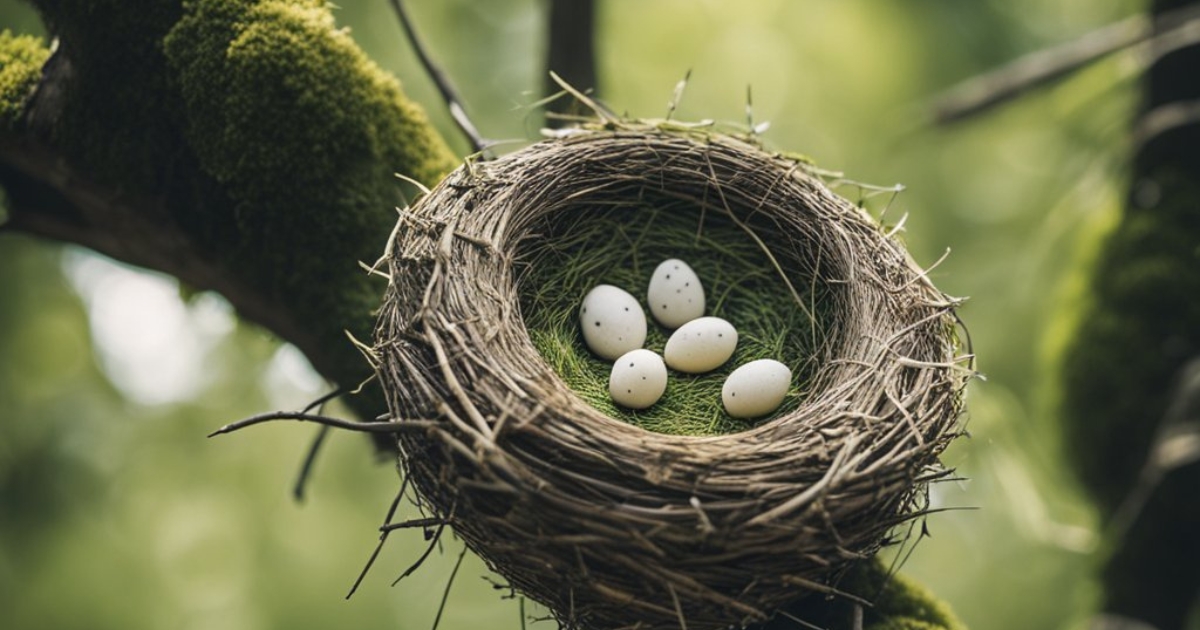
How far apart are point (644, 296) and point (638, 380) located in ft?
1.47

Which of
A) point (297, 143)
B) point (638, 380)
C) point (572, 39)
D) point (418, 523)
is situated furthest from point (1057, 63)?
point (418, 523)

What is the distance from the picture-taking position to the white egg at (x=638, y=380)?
221 cm

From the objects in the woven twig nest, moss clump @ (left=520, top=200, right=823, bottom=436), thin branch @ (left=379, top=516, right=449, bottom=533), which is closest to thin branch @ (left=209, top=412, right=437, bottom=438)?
the woven twig nest

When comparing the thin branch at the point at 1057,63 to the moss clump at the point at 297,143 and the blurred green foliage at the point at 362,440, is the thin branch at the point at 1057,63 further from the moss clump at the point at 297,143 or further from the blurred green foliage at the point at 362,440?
the moss clump at the point at 297,143

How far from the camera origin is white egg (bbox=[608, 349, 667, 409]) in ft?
7.24

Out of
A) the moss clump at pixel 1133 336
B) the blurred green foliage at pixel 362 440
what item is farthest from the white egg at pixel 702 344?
the blurred green foliage at pixel 362 440

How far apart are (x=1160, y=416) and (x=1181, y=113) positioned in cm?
115

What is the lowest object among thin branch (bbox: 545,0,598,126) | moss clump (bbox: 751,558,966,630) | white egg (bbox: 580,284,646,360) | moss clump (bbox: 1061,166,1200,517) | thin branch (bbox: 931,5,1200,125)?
moss clump (bbox: 751,558,966,630)

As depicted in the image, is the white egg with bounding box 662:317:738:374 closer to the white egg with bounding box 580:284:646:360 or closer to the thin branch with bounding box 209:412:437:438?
the white egg with bounding box 580:284:646:360

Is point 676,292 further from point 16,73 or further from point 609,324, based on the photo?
point 16,73

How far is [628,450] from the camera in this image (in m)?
1.61

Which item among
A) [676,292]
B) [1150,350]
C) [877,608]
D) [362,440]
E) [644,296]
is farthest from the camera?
[362,440]

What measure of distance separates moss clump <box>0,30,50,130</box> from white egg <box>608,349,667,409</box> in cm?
151

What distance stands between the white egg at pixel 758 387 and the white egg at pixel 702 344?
0.65 ft
